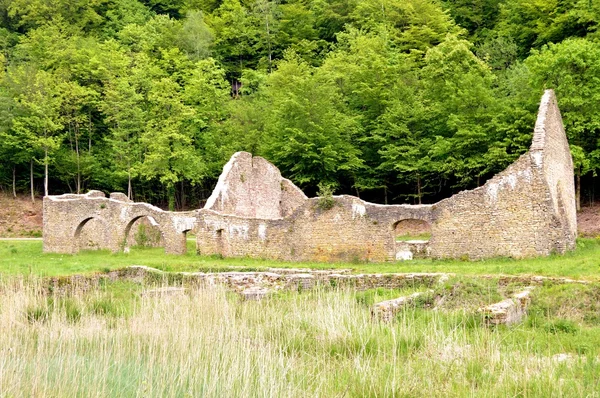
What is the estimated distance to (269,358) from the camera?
676 cm

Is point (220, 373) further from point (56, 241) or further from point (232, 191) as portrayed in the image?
point (56, 241)

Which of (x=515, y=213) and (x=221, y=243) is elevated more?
(x=515, y=213)

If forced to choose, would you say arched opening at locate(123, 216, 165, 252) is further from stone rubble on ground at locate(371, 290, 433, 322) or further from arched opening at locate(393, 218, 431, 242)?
stone rubble on ground at locate(371, 290, 433, 322)

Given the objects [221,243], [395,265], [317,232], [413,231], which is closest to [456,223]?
[395,265]

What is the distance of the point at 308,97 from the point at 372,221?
59.0 feet

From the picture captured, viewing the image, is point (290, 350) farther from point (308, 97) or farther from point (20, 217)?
point (20, 217)

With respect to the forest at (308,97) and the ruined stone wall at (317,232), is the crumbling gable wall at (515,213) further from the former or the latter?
the forest at (308,97)

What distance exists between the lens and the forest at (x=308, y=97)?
32031 millimetres

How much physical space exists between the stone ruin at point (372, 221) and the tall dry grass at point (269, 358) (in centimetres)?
1121

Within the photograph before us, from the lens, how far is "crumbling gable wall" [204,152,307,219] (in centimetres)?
2822

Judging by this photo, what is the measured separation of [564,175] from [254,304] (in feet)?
57.0

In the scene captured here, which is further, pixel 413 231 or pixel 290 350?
pixel 413 231

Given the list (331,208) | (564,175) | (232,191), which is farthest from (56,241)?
(564,175)

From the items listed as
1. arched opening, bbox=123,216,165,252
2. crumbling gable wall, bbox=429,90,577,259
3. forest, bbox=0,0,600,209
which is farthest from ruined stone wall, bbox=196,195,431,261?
forest, bbox=0,0,600,209
